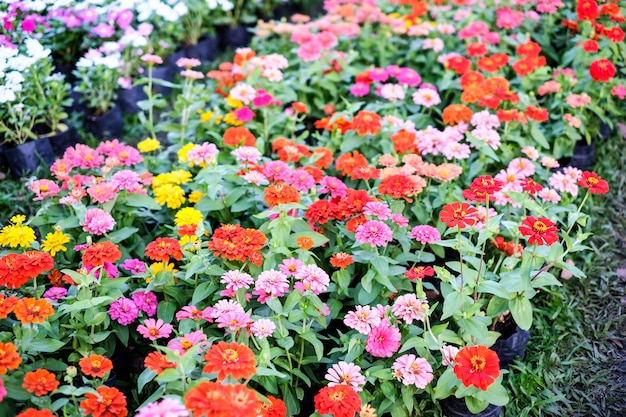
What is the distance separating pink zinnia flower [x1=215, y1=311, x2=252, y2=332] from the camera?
5.64 feet

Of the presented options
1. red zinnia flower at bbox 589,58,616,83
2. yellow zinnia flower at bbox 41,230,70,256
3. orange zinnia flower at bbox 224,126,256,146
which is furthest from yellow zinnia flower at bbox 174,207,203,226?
red zinnia flower at bbox 589,58,616,83

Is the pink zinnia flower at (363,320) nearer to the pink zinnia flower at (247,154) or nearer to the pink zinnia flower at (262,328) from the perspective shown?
the pink zinnia flower at (262,328)

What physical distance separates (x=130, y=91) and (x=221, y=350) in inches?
106

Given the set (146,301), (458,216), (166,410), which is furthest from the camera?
(146,301)

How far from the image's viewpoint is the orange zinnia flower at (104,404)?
155 centimetres

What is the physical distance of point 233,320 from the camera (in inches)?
68.2

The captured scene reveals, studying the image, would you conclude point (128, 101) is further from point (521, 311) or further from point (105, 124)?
point (521, 311)

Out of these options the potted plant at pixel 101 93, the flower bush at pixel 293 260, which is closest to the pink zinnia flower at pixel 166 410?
the flower bush at pixel 293 260

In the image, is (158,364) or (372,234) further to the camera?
(372,234)

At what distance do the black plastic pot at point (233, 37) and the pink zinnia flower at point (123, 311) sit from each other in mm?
3213

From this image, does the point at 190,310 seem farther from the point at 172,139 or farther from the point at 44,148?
the point at 44,148

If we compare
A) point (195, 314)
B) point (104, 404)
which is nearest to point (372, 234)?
point (195, 314)

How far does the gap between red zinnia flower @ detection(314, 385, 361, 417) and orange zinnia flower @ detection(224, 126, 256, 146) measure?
1.37 metres

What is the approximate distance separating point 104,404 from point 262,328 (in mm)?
471
